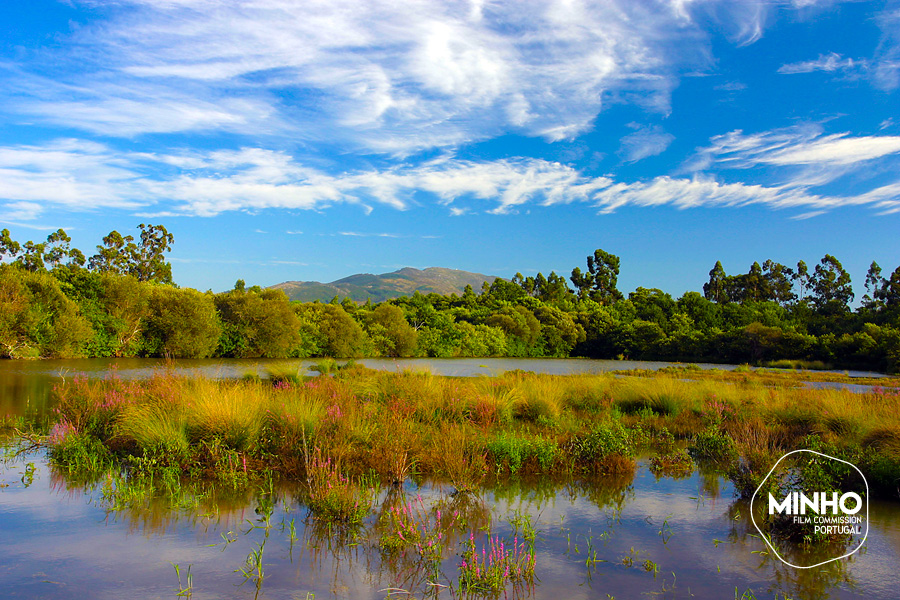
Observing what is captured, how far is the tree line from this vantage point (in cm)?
4022

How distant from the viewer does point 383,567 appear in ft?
15.0

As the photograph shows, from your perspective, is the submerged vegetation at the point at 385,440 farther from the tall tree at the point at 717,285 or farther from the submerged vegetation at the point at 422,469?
the tall tree at the point at 717,285

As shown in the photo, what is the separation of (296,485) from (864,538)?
645 cm

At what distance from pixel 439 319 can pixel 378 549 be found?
6088 cm

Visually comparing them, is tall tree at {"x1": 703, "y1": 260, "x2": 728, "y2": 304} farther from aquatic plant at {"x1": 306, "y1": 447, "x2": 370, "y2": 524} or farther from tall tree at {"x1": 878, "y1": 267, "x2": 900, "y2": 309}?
aquatic plant at {"x1": 306, "y1": 447, "x2": 370, "y2": 524}

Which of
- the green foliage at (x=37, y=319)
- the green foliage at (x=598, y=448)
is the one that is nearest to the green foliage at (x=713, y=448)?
the green foliage at (x=598, y=448)

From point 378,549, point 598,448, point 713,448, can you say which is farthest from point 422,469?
point 713,448

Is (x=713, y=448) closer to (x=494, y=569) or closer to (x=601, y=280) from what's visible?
(x=494, y=569)

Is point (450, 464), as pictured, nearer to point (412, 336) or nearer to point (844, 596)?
point (844, 596)

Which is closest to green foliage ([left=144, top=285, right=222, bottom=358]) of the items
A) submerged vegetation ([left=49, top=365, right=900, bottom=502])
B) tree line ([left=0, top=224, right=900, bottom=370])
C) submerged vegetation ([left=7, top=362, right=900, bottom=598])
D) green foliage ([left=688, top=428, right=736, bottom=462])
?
tree line ([left=0, top=224, right=900, bottom=370])

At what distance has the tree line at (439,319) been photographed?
40.2 metres

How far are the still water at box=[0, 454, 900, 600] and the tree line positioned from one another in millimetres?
22613

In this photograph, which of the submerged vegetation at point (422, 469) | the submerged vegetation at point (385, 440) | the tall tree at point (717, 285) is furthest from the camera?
the tall tree at point (717, 285)

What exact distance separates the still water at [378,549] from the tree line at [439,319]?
2261 centimetres
